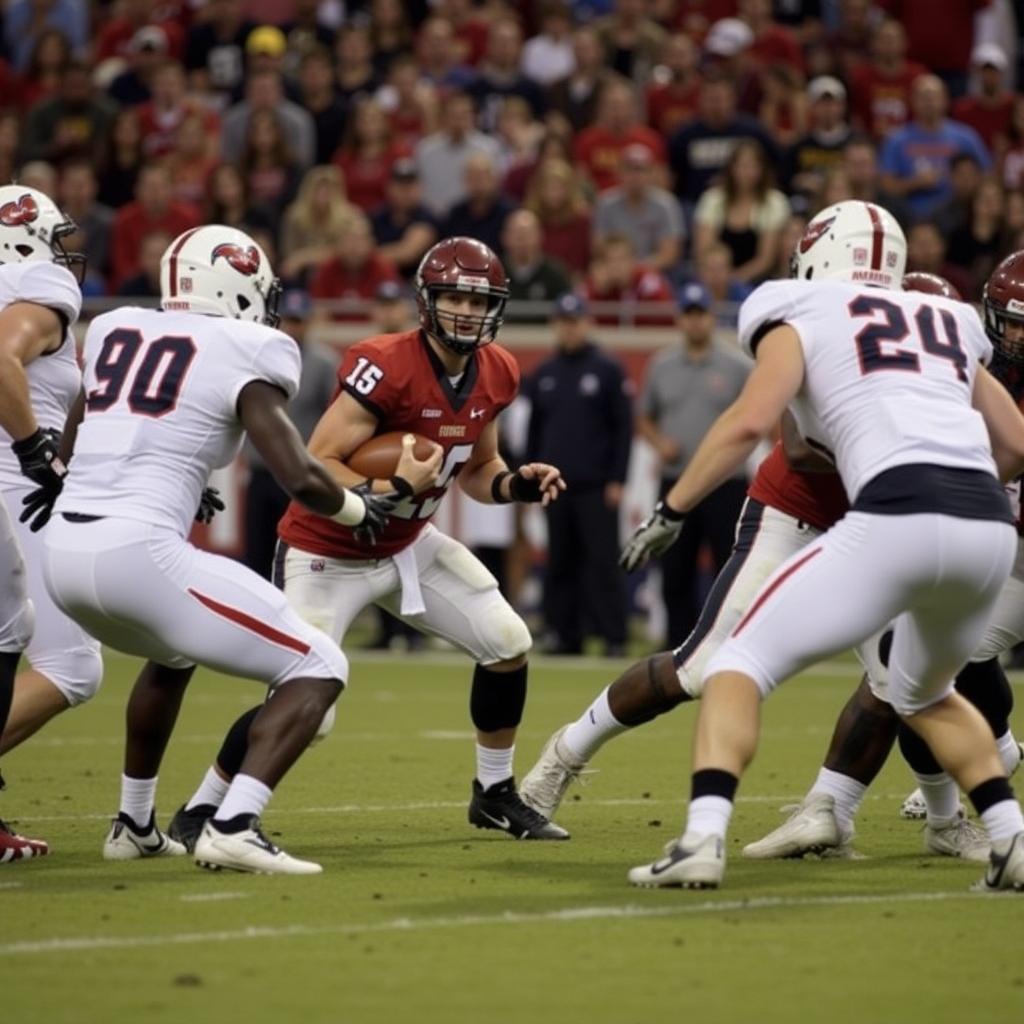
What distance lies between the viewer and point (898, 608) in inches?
210

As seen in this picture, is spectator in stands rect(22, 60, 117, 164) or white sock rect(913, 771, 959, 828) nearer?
white sock rect(913, 771, 959, 828)

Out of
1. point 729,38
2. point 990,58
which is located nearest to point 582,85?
point 729,38

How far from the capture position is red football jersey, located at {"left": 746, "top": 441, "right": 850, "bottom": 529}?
253 inches

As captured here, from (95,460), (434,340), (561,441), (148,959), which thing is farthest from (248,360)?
(561,441)

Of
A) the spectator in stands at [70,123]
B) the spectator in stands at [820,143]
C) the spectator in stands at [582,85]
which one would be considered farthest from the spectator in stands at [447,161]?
the spectator in stands at [70,123]

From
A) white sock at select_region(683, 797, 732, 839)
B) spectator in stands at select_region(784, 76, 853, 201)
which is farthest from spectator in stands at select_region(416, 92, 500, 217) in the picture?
white sock at select_region(683, 797, 732, 839)

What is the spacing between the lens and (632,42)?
53.4 feet

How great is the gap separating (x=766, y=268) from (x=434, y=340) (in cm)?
722

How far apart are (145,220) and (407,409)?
905 centimetres

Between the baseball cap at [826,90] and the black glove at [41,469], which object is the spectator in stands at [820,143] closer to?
the baseball cap at [826,90]

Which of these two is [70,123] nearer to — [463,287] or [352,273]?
[352,273]

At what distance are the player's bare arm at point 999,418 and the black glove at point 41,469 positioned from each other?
8.30 feet

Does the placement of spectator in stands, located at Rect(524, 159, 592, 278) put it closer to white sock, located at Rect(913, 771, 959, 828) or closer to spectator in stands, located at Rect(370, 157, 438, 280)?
spectator in stands, located at Rect(370, 157, 438, 280)

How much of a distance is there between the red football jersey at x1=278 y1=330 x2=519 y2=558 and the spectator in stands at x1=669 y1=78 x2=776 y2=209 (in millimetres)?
8209
